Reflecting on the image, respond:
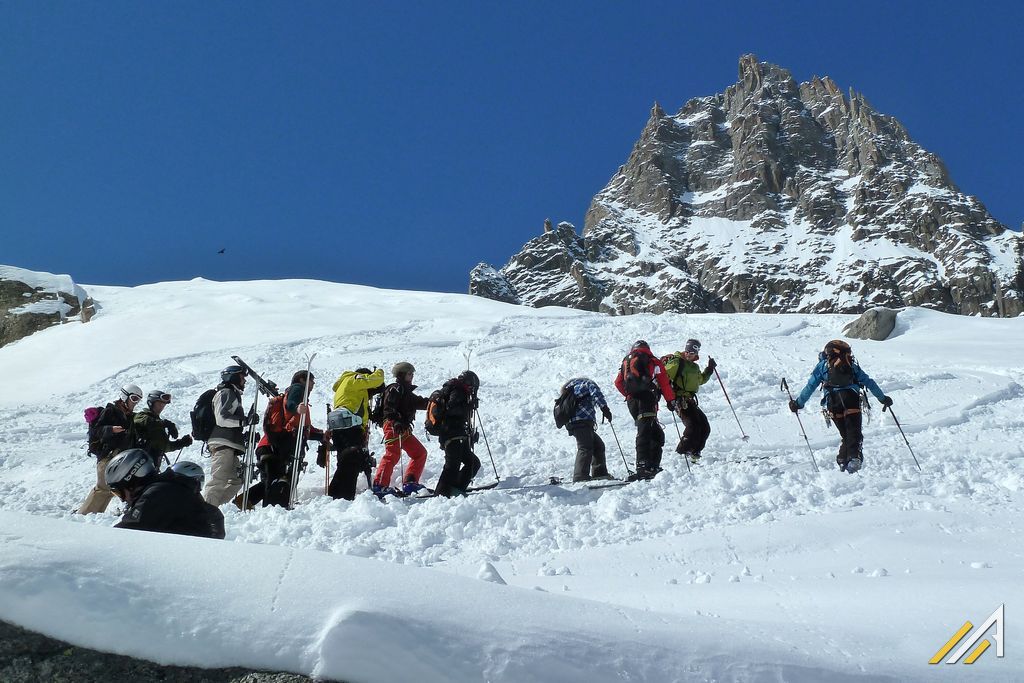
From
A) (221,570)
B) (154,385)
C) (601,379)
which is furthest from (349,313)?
(221,570)

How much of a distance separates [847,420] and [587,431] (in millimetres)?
2946

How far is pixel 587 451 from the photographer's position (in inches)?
317

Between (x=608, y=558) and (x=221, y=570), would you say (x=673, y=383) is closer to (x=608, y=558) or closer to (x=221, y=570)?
(x=608, y=558)

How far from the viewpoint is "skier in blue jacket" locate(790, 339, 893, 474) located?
7.66 m

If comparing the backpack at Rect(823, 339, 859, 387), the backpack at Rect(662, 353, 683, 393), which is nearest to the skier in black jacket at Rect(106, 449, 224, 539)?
the backpack at Rect(662, 353, 683, 393)

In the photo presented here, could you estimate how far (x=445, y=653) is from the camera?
2293 mm

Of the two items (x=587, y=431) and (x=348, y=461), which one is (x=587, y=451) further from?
(x=348, y=461)

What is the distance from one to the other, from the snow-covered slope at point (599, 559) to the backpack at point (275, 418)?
136 centimetres

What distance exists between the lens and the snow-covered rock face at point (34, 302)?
89.0 feet

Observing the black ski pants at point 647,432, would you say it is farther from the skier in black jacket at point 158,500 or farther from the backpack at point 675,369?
the skier in black jacket at point 158,500

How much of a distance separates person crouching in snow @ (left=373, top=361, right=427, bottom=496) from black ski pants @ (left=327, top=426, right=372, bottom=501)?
10.8 inches

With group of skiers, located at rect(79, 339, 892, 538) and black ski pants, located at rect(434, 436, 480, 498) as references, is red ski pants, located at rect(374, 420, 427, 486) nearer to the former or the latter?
group of skiers, located at rect(79, 339, 892, 538)

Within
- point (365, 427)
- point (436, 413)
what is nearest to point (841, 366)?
point (436, 413)

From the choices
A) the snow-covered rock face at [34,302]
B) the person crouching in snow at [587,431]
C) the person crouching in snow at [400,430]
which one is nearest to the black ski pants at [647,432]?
the person crouching in snow at [587,431]
